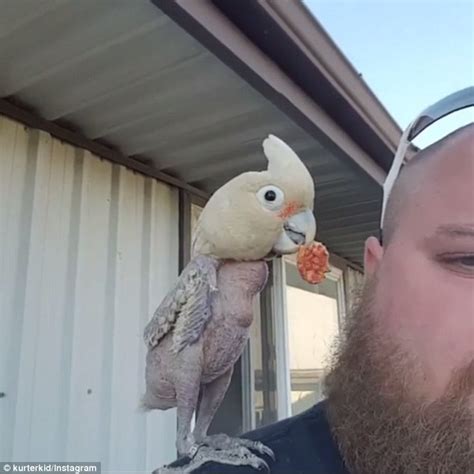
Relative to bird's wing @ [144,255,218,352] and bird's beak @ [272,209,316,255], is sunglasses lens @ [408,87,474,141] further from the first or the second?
bird's wing @ [144,255,218,352]

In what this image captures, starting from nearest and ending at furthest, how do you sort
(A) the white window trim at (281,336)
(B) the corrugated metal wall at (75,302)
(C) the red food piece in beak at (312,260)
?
(C) the red food piece in beak at (312,260)
(B) the corrugated metal wall at (75,302)
(A) the white window trim at (281,336)

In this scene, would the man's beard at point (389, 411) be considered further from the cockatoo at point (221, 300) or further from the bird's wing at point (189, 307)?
the bird's wing at point (189, 307)

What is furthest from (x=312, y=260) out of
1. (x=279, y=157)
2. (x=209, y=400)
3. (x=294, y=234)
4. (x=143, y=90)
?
(x=143, y=90)

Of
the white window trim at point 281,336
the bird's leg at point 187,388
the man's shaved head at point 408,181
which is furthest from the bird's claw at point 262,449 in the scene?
the white window trim at point 281,336

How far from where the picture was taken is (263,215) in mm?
767

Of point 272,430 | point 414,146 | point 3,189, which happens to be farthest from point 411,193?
point 3,189

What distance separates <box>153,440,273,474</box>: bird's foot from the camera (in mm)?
734

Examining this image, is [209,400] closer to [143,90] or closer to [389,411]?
[389,411]

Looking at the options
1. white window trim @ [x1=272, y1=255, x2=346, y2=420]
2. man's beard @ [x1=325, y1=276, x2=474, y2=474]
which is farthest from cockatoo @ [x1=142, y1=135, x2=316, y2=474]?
white window trim @ [x1=272, y1=255, x2=346, y2=420]

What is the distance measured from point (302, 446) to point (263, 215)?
16.7 inches

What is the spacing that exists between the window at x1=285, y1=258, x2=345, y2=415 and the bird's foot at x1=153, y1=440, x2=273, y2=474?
1.92 m

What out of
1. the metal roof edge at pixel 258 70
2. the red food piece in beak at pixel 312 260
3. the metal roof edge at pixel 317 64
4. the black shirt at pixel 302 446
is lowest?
the black shirt at pixel 302 446

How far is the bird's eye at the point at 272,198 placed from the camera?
775 mm

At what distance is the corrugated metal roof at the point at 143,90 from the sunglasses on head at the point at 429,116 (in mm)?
509
